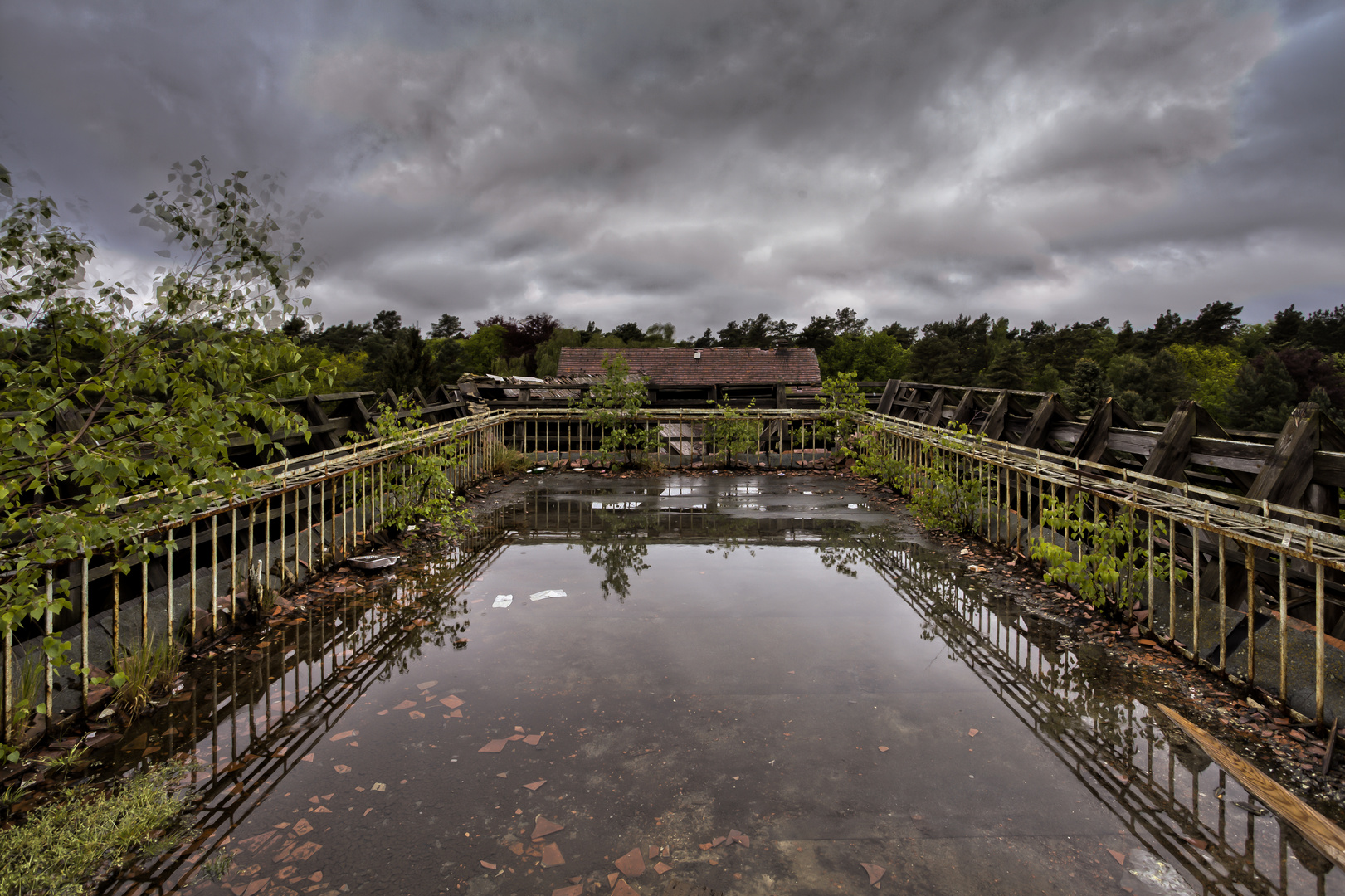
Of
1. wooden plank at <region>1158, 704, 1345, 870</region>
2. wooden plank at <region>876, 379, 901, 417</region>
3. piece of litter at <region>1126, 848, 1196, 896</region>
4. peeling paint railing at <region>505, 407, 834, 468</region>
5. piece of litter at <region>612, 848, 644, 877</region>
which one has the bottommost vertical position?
piece of litter at <region>1126, 848, 1196, 896</region>

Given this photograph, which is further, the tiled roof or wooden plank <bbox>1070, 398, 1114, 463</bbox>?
the tiled roof

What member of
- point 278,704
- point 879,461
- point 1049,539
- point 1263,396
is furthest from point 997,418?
point 1263,396

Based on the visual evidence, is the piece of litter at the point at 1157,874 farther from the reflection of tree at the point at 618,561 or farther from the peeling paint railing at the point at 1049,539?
the reflection of tree at the point at 618,561

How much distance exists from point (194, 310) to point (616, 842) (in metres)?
2.69

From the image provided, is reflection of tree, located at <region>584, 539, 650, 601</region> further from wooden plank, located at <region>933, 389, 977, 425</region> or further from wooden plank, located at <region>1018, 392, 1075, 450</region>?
wooden plank, located at <region>933, 389, 977, 425</region>

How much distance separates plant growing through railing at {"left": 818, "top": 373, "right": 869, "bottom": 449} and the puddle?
7979 millimetres

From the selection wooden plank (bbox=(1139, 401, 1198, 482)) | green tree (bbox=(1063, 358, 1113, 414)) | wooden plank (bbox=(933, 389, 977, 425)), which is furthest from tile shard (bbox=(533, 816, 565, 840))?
green tree (bbox=(1063, 358, 1113, 414))

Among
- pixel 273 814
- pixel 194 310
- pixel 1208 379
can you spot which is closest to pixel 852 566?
pixel 273 814

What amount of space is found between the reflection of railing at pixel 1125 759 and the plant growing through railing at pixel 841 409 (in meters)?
8.28

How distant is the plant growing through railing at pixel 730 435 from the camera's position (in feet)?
42.9

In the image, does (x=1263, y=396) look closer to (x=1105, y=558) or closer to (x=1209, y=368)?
(x=1209, y=368)

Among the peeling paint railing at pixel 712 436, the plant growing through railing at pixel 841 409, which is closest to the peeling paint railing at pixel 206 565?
the peeling paint railing at pixel 712 436

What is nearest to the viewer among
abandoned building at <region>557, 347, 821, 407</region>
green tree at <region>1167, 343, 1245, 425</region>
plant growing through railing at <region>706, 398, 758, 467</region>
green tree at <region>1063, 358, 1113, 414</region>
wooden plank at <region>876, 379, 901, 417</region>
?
plant growing through railing at <region>706, 398, 758, 467</region>

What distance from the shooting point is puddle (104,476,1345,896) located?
7.48 ft
